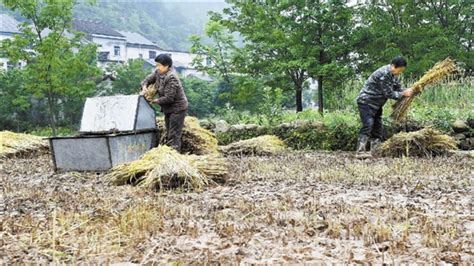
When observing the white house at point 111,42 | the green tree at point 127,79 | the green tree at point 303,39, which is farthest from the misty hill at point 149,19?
the green tree at point 303,39

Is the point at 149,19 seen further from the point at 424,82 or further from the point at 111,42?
the point at 424,82

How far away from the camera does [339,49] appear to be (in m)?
11.9

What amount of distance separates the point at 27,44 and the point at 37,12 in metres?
1.10

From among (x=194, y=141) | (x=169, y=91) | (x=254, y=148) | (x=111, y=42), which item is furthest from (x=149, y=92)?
(x=111, y=42)

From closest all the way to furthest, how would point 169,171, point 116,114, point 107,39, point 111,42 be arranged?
point 169,171 → point 116,114 → point 107,39 → point 111,42

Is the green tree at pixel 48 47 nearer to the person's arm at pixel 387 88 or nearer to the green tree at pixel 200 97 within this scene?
the green tree at pixel 200 97

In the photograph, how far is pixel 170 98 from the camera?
6266mm

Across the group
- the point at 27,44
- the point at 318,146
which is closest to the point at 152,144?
the point at 318,146

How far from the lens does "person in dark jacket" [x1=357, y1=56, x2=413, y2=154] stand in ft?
22.3

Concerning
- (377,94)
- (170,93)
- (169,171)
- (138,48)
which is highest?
(138,48)

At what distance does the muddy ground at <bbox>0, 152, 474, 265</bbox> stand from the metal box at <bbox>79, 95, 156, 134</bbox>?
49.3 inches

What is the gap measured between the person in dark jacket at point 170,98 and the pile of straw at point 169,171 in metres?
1.28

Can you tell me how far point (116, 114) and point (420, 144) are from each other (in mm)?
3906

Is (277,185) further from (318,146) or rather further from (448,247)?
(318,146)
